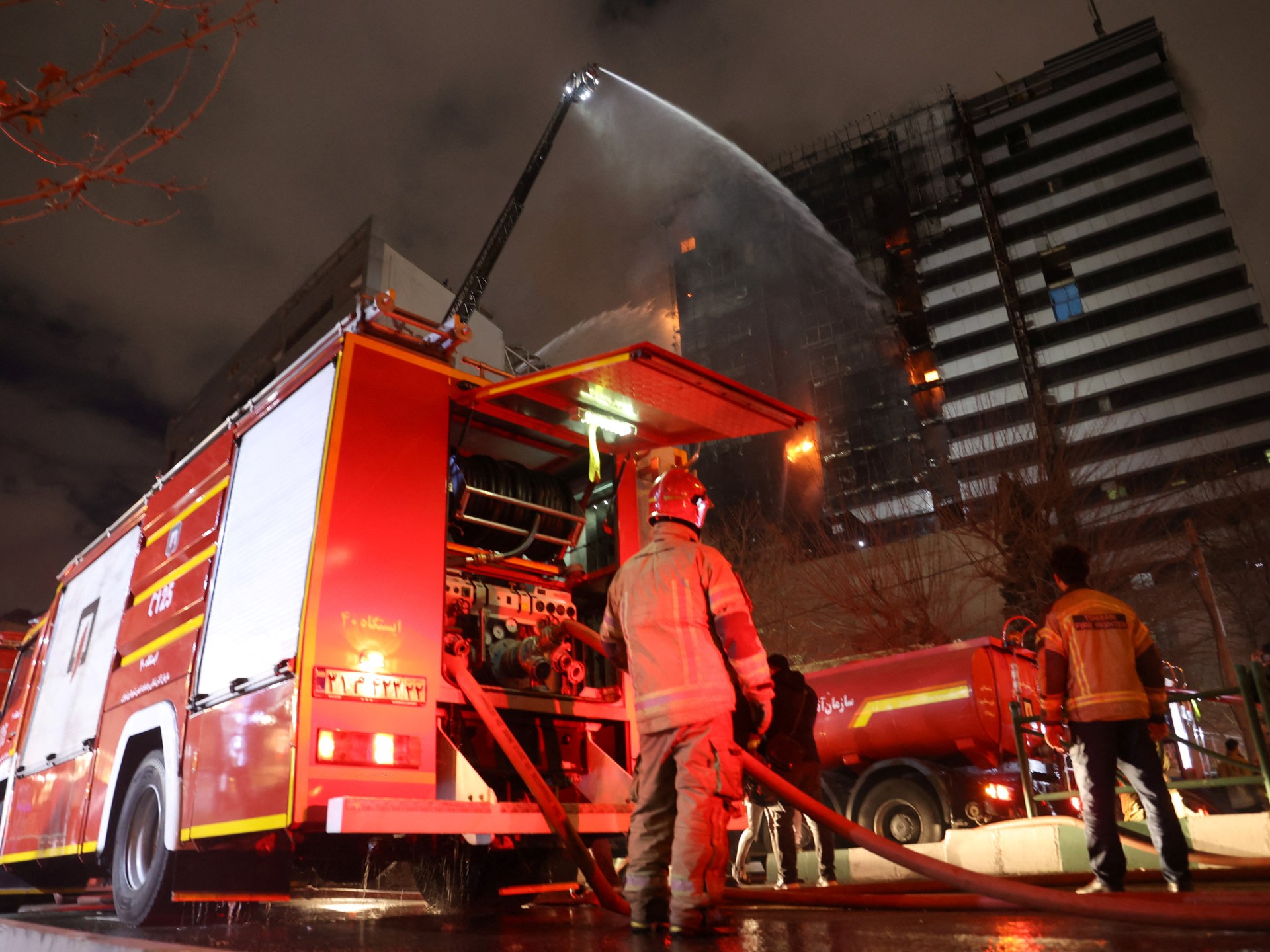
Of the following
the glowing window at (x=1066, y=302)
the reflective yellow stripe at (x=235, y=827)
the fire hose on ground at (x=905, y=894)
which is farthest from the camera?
the glowing window at (x=1066, y=302)

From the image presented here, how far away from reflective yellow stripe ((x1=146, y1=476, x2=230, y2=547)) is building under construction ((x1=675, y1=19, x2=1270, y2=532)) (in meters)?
57.3

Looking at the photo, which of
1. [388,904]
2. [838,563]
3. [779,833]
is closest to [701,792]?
[779,833]

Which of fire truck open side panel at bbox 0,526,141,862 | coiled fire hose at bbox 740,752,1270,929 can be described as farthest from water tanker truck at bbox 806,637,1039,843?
fire truck open side panel at bbox 0,526,141,862

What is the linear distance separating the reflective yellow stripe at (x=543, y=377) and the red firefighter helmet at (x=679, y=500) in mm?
844

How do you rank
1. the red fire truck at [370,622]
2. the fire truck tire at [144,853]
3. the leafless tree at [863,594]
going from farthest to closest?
the leafless tree at [863,594], the fire truck tire at [144,853], the red fire truck at [370,622]

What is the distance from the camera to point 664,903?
3.71m

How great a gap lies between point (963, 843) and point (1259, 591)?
27700 millimetres

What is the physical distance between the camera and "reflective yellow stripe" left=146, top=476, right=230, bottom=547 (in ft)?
19.5

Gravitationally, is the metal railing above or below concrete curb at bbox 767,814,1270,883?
above

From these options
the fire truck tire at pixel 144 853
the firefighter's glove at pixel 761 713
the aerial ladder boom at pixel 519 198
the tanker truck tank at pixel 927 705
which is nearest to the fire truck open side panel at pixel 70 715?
the fire truck tire at pixel 144 853

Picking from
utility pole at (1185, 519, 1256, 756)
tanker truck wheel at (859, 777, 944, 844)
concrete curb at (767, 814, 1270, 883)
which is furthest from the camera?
utility pole at (1185, 519, 1256, 756)

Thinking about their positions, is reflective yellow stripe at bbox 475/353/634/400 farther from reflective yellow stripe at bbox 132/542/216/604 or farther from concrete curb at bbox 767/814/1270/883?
concrete curb at bbox 767/814/1270/883

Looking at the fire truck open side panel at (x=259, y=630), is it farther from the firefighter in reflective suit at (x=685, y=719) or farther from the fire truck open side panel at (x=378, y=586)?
the firefighter in reflective suit at (x=685, y=719)

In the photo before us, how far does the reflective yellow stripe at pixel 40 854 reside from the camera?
251 inches
